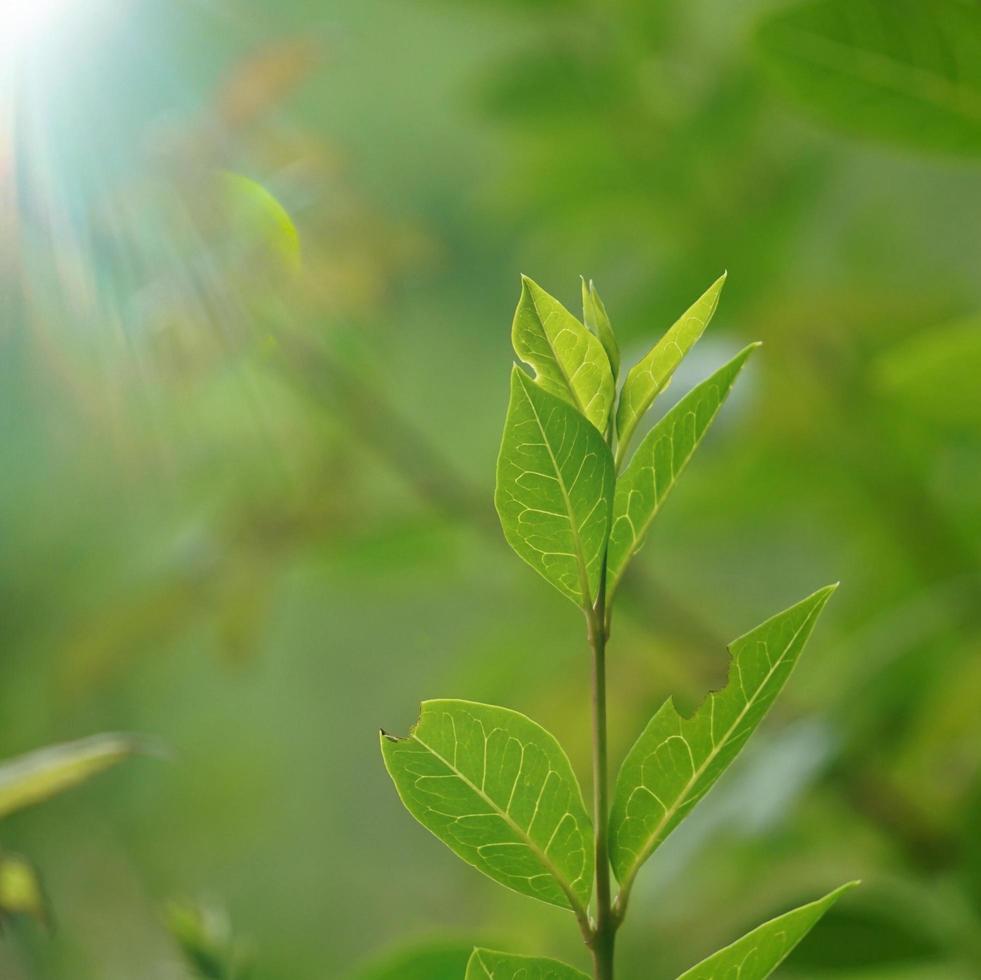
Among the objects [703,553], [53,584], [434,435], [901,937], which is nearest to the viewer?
[901,937]

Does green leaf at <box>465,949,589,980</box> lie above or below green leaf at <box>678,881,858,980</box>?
above

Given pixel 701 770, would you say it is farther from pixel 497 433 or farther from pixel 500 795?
pixel 497 433

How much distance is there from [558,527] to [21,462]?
1188 mm

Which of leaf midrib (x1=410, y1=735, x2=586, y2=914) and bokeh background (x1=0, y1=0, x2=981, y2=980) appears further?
bokeh background (x1=0, y1=0, x2=981, y2=980)

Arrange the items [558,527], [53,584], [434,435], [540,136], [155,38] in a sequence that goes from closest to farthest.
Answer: [558,527]
[540,136]
[155,38]
[53,584]
[434,435]

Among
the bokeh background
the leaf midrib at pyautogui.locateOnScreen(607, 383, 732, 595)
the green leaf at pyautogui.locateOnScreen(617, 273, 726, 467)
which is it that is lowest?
the bokeh background

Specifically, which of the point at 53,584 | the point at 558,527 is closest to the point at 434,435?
the point at 53,584

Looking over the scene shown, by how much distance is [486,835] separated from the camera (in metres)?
0.18

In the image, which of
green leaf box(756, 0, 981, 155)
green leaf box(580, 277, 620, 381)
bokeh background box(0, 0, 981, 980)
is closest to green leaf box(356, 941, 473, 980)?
bokeh background box(0, 0, 981, 980)

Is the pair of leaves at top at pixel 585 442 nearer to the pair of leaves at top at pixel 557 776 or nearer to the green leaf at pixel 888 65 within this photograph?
the pair of leaves at top at pixel 557 776

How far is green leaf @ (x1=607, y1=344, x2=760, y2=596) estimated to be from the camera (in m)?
0.17

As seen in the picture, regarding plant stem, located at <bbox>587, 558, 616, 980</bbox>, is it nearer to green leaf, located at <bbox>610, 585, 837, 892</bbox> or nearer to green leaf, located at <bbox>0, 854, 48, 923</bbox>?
green leaf, located at <bbox>610, 585, 837, 892</bbox>

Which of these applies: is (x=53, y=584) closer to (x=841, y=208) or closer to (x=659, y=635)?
(x=659, y=635)

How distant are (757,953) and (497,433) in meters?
→ 0.87
